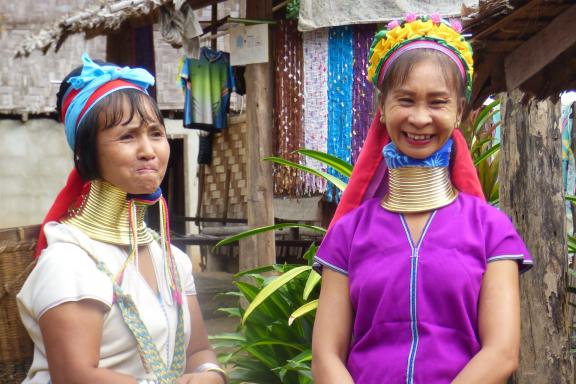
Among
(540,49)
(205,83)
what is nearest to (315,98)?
(205,83)

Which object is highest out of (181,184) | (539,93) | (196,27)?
(196,27)

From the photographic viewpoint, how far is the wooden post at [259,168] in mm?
7133

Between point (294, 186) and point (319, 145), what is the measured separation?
41 centimetres

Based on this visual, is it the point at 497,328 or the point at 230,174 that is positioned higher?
the point at 497,328

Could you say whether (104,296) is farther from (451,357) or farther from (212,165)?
(212,165)

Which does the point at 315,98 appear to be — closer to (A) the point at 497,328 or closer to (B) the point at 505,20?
(B) the point at 505,20

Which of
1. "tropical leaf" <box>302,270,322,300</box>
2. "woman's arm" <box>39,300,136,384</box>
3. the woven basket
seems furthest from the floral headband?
"tropical leaf" <box>302,270,322,300</box>

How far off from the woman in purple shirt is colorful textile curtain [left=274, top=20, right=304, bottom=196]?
16.1 feet

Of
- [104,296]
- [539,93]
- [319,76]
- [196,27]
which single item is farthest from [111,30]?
[104,296]

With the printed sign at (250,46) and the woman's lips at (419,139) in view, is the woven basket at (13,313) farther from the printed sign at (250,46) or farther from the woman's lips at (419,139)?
the printed sign at (250,46)

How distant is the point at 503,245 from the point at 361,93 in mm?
5047

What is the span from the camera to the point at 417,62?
246cm

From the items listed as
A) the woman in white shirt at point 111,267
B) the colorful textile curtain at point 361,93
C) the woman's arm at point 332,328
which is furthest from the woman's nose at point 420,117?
the colorful textile curtain at point 361,93

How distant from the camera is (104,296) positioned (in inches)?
94.8
